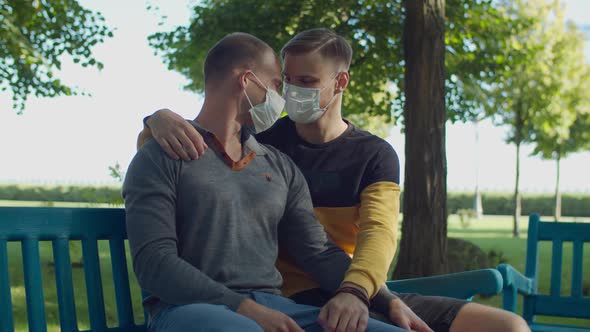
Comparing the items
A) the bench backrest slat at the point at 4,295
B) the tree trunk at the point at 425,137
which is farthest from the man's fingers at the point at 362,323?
the tree trunk at the point at 425,137

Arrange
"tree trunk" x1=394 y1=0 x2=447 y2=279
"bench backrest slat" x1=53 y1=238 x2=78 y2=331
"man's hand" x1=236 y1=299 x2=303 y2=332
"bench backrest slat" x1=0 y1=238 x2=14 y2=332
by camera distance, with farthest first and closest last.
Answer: "tree trunk" x1=394 y1=0 x2=447 y2=279
"bench backrest slat" x1=53 y1=238 x2=78 y2=331
"bench backrest slat" x1=0 y1=238 x2=14 y2=332
"man's hand" x1=236 y1=299 x2=303 y2=332

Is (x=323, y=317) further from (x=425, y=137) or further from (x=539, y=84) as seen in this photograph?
(x=539, y=84)

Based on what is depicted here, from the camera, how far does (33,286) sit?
8.72 ft

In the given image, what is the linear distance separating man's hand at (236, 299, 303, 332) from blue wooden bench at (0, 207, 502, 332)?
688 mm

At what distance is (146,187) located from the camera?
8.00 feet

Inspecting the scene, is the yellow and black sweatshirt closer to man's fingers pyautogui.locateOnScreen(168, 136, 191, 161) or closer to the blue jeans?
the blue jeans

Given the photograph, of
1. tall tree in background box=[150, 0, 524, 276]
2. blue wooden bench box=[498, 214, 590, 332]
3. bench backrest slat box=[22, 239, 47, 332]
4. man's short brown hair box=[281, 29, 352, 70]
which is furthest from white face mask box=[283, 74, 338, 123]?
tall tree in background box=[150, 0, 524, 276]

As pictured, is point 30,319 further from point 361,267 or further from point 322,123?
point 322,123

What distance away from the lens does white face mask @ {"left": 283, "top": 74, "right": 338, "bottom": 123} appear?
10.1 ft

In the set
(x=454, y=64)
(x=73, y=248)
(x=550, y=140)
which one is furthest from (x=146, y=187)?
(x=550, y=140)

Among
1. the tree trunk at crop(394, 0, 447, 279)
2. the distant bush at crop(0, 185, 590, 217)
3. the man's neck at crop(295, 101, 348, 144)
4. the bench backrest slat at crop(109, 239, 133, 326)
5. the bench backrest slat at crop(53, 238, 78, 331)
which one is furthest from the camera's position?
the distant bush at crop(0, 185, 590, 217)

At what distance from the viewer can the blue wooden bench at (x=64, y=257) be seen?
2551 mm

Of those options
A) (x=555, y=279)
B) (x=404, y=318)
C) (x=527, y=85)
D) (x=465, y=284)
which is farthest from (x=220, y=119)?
(x=527, y=85)

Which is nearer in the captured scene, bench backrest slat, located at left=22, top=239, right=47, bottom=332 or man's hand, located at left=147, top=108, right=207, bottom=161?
man's hand, located at left=147, top=108, right=207, bottom=161
